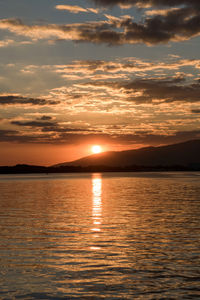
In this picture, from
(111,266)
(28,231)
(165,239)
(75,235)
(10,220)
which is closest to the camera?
(111,266)

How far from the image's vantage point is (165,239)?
27.2 m

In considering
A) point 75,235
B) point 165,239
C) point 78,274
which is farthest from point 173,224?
point 78,274

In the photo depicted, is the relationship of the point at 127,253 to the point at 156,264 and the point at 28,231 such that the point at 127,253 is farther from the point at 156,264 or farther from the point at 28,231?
the point at 28,231

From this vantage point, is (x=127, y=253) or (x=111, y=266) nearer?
(x=111, y=266)

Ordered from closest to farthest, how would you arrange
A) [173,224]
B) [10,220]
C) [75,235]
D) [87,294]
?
→ [87,294]
[75,235]
[173,224]
[10,220]

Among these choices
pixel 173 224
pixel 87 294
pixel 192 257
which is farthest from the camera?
pixel 173 224

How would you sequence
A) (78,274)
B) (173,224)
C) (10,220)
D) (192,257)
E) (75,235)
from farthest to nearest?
(10,220)
(173,224)
(75,235)
(192,257)
(78,274)

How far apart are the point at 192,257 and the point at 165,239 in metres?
5.86

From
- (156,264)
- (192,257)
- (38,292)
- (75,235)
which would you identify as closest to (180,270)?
(156,264)

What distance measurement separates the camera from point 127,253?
22.7 meters

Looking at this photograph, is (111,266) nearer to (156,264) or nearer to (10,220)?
(156,264)

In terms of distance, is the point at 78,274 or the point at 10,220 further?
the point at 10,220

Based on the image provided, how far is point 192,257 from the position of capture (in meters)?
21.4

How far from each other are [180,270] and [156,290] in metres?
3.38
